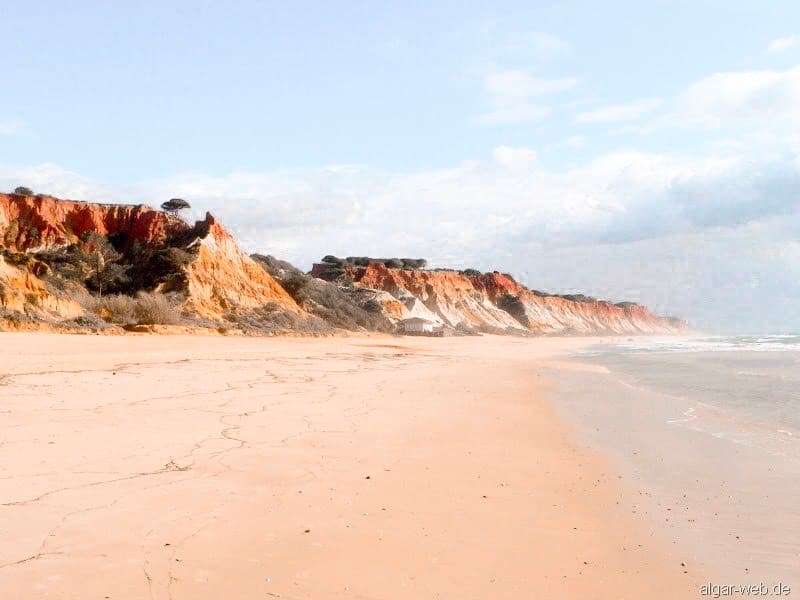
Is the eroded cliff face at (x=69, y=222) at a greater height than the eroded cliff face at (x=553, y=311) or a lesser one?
greater

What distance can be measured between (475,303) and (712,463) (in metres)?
71.9

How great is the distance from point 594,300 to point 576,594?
127 m

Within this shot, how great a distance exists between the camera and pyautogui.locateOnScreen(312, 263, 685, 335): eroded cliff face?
66625 millimetres

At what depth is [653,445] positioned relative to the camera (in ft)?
26.0

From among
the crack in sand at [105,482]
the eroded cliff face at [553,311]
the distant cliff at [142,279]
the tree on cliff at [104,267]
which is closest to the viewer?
the crack in sand at [105,482]

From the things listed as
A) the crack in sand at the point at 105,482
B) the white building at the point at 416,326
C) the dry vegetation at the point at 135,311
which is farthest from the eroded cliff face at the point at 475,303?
the crack in sand at the point at 105,482

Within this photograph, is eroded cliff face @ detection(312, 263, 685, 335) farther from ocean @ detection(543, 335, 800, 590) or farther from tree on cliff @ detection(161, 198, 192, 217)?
ocean @ detection(543, 335, 800, 590)

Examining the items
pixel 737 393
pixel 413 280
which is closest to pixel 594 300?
pixel 413 280

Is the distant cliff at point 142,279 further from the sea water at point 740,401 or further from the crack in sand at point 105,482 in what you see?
the sea water at point 740,401

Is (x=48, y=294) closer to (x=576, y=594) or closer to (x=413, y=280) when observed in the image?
(x=576, y=594)

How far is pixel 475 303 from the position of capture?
78.4 m

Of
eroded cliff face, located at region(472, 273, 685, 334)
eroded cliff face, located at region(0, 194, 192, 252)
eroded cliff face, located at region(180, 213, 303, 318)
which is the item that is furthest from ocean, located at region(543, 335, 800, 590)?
eroded cliff face, located at region(472, 273, 685, 334)

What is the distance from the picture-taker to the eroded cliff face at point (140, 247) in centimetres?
3070

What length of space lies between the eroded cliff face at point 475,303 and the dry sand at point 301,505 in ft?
150
